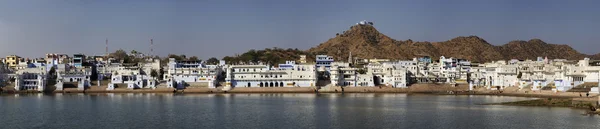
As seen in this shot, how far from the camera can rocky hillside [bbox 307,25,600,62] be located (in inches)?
3627

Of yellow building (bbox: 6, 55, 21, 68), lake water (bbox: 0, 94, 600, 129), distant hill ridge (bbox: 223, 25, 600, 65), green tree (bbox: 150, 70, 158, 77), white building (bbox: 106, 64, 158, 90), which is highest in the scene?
distant hill ridge (bbox: 223, 25, 600, 65)

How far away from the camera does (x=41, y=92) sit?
49844mm

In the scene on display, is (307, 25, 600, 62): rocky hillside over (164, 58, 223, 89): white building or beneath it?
over

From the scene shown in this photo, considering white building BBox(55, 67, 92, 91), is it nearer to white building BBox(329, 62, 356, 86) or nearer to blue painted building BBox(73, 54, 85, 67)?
blue painted building BBox(73, 54, 85, 67)

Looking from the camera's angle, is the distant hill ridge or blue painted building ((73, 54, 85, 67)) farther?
the distant hill ridge

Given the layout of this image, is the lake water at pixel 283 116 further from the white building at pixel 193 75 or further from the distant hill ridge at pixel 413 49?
the distant hill ridge at pixel 413 49

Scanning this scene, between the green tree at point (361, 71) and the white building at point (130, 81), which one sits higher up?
the green tree at point (361, 71)

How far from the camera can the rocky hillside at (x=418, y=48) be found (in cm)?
9212

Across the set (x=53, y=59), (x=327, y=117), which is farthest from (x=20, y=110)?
(x=53, y=59)

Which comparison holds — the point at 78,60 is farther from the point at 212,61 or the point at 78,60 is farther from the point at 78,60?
the point at 212,61

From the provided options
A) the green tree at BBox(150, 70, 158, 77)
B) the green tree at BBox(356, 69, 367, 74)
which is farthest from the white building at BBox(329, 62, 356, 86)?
the green tree at BBox(150, 70, 158, 77)

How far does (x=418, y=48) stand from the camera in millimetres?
97000

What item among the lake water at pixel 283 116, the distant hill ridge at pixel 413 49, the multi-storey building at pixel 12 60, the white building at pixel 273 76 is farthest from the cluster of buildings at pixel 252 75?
the distant hill ridge at pixel 413 49

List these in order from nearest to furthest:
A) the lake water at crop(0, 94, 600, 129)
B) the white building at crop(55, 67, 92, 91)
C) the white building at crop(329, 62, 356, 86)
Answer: the lake water at crop(0, 94, 600, 129)
the white building at crop(55, 67, 92, 91)
the white building at crop(329, 62, 356, 86)
